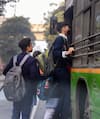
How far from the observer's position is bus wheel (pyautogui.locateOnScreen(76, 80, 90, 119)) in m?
7.83

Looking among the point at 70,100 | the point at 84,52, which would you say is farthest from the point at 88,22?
the point at 70,100

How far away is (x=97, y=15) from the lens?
7.12 meters

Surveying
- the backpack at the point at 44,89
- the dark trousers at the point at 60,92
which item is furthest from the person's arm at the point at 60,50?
the backpack at the point at 44,89

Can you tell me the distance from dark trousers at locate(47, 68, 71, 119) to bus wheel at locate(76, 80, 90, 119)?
2.45ft

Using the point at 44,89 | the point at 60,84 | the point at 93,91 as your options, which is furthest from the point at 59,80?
the point at 93,91

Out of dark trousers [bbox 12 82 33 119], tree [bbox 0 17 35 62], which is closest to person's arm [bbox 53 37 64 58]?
dark trousers [bbox 12 82 33 119]

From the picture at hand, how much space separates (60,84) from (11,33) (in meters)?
58.9

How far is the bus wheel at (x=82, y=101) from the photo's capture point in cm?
783

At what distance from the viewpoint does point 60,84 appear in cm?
924

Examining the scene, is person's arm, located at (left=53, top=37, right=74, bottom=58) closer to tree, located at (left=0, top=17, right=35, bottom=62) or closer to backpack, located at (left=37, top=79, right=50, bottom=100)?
backpack, located at (left=37, top=79, right=50, bottom=100)

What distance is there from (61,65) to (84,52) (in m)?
1.37

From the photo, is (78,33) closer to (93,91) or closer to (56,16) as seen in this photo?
(93,91)

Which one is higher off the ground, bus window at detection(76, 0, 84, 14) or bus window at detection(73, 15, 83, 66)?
bus window at detection(76, 0, 84, 14)

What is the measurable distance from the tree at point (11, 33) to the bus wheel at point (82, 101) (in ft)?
185
